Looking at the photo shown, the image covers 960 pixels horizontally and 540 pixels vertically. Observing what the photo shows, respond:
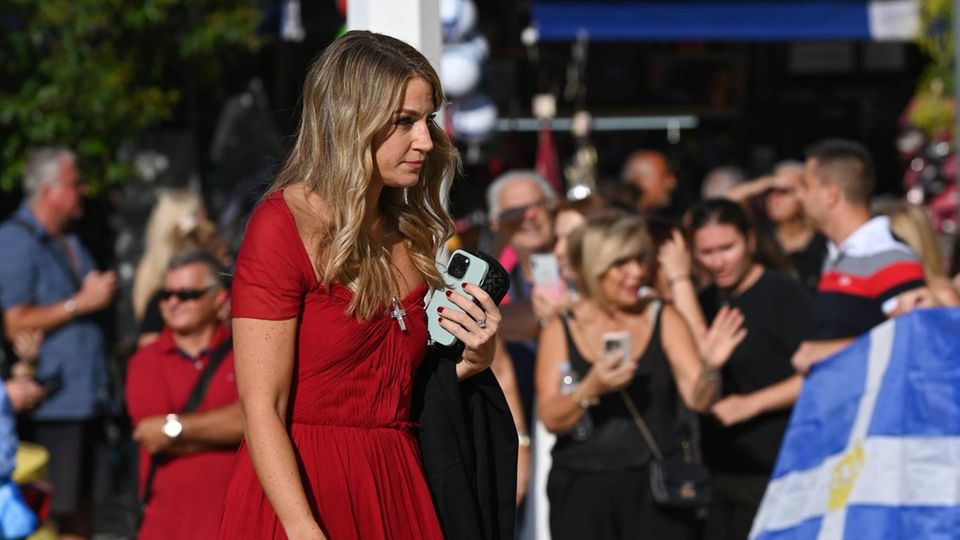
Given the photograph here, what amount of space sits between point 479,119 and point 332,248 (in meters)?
7.42

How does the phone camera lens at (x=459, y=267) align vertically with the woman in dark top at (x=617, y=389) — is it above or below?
above

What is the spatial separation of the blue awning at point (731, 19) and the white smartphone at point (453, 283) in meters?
8.83

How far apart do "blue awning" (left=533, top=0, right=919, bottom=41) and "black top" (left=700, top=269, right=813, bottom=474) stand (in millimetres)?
5520

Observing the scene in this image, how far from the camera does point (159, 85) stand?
41.1 feet

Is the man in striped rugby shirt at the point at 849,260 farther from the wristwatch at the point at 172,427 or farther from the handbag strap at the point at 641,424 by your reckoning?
the wristwatch at the point at 172,427

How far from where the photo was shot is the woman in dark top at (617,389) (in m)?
6.75

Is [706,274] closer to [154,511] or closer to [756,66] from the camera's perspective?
[154,511]

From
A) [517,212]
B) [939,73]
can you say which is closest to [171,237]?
[517,212]

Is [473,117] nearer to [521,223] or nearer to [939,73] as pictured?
[521,223]

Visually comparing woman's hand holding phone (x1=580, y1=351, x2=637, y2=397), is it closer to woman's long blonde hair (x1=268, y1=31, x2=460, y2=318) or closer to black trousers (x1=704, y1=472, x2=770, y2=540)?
black trousers (x1=704, y1=472, x2=770, y2=540)

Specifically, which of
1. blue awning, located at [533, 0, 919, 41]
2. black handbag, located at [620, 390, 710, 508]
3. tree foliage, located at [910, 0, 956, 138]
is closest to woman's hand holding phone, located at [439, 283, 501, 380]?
black handbag, located at [620, 390, 710, 508]

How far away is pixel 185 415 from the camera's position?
6359 mm

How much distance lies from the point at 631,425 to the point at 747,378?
80cm

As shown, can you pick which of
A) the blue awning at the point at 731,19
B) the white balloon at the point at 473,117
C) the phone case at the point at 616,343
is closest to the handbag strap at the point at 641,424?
the phone case at the point at 616,343
